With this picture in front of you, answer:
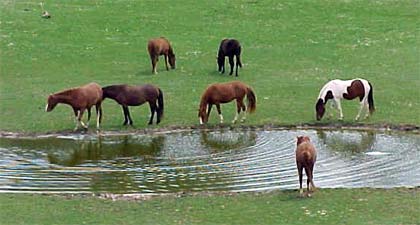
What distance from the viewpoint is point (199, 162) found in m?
21.3

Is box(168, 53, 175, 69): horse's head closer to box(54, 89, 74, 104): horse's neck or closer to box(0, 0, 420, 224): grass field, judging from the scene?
box(0, 0, 420, 224): grass field

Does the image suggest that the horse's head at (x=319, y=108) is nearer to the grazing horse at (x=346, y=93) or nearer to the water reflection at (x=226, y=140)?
the grazing horse at (x=346, y=93)

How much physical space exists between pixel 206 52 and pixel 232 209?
60.4 ft

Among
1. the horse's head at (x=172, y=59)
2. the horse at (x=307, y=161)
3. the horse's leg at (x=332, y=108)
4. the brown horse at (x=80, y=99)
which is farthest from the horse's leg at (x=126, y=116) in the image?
the horse at (x=307, y=161)

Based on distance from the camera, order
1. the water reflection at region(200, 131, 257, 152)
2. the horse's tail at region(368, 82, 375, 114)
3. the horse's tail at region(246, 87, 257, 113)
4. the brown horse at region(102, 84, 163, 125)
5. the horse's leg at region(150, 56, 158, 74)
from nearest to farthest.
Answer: the water reflection at region(200, 131, 257, 152)
the brown horse at region(102, 84, 163, 125)
the horse's tail at region(246, 87, 257, 113)
the horse's tail at region(368, 82, 375, 114)
the horse's leg at region(150, 56, 158, 74)

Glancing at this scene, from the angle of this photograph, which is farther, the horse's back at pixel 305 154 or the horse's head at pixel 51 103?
the horse's head at pixel 51 103

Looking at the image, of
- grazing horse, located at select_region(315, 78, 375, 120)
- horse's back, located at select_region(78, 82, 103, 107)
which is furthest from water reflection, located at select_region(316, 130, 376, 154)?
horse's back, located at select_region(78, 82, 103, 107)

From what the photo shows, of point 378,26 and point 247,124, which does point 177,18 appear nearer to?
point 378,26

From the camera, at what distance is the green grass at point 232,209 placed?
1600 cm

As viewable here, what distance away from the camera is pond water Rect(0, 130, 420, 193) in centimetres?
1925

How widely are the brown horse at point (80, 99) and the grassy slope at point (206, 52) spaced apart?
1.49ft

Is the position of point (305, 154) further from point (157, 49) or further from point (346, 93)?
point (157, 49)

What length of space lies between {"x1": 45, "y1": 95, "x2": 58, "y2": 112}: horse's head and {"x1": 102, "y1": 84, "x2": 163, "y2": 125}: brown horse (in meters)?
1.30

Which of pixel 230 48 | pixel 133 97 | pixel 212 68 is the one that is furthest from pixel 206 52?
pixel 133 97
